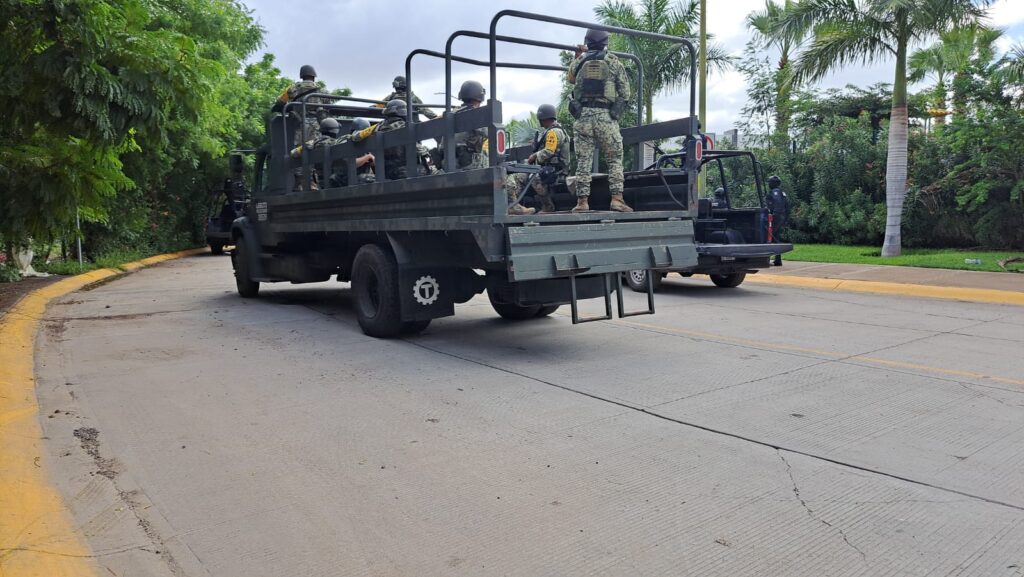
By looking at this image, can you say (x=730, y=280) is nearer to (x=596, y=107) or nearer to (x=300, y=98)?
(x=596, y=107)

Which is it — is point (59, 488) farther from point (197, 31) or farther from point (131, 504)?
point (197, 31)

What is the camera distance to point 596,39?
23.9 ft

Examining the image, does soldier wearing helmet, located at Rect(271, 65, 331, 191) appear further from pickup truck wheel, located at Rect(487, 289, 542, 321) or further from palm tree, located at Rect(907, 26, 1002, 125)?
palm tree, located at Rect(907, 26, 1002, 125)

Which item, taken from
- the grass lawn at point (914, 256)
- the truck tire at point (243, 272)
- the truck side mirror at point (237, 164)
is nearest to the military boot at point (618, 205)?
the truck side mirror at point (237, 164)

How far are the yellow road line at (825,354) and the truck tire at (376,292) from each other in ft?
8.62

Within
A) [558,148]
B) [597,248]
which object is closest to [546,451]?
[597,248]

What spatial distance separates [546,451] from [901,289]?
30.1ft

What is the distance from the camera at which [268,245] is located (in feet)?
35.7

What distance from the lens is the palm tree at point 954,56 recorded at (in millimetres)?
14836

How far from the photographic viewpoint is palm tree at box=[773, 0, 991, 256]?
14828 millimetres

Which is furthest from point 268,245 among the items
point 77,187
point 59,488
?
point 59,488

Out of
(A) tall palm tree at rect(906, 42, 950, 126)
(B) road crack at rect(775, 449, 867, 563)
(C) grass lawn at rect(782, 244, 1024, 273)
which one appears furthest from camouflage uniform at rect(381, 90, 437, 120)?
(A) tall palm tree at rect(906, 42, 950, 126)

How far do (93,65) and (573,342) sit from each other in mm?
4852

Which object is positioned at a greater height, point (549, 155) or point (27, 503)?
point (549, 155)
